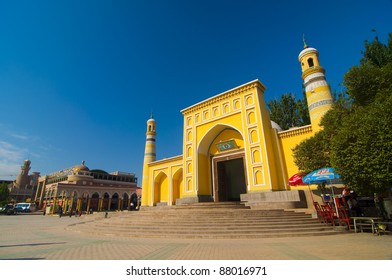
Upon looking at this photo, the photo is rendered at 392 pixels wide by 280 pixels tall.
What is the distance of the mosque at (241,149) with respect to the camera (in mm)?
12688

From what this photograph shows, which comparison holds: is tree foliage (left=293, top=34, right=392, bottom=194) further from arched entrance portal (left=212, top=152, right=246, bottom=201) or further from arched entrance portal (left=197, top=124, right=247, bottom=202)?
arched entrance portal (left=212, top=152, right=246, bottom=201)

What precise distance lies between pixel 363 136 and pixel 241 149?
9003 mm

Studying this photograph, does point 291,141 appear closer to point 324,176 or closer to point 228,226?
point 324,176

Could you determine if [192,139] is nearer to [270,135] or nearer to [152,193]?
[270,135]

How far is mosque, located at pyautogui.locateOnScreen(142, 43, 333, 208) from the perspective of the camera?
12688mm

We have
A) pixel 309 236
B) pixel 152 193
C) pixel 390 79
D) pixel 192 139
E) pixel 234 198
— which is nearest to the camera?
pixel 309 236

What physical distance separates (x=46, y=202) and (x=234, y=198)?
141ft

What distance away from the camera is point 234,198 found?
1973 centimetres

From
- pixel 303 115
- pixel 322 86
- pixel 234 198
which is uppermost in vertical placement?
pixel 303 115

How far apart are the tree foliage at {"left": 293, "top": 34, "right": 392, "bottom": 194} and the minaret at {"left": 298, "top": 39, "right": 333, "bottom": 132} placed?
2.89 m

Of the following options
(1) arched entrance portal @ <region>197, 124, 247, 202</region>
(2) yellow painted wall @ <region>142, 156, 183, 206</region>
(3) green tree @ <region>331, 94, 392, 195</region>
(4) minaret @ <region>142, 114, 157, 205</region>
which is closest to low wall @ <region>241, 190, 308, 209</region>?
(1) arched entrance portal @ <region>197, 124, 247, 202</region>

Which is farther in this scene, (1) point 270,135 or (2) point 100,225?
(1) point 270,135

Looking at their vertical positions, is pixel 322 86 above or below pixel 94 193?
above

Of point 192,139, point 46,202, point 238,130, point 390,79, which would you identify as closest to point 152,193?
point 192,139
